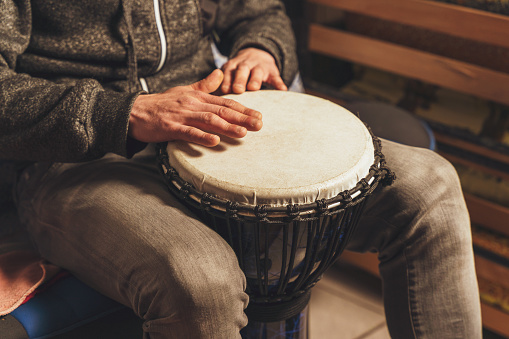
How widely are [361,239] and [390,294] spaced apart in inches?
5.2

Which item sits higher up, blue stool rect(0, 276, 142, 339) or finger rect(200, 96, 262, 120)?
finger rect(200, 96, 262, 120)

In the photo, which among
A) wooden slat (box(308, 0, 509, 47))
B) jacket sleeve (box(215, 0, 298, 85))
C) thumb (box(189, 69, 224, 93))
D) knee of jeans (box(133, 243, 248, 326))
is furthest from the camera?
wooden slat (box(308, 0, 509, 47))

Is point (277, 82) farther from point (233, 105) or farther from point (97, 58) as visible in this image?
point (97, 58)

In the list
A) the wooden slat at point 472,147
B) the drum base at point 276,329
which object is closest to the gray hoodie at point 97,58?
the drum base at point 276,329

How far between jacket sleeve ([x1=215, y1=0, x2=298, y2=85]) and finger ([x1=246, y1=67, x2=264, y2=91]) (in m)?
0.13

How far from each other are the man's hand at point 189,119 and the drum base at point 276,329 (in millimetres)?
424

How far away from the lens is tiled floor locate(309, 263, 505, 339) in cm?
151

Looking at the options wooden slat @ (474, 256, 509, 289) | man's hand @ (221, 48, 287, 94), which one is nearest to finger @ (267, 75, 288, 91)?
man's hand @ (221, 48, 287, 94)

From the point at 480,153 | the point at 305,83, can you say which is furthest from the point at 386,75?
the point at 480,153

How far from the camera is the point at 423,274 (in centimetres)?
100

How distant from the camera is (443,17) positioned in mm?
1522

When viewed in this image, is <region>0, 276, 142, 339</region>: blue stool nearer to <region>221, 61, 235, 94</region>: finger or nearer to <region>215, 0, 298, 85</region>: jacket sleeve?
<region>221, 61, 235, 94</region>: finger

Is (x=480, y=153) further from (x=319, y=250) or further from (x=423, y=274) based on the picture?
(x=319, y=250)

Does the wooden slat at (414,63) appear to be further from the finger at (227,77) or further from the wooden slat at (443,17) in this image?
the finger at (227,77)
